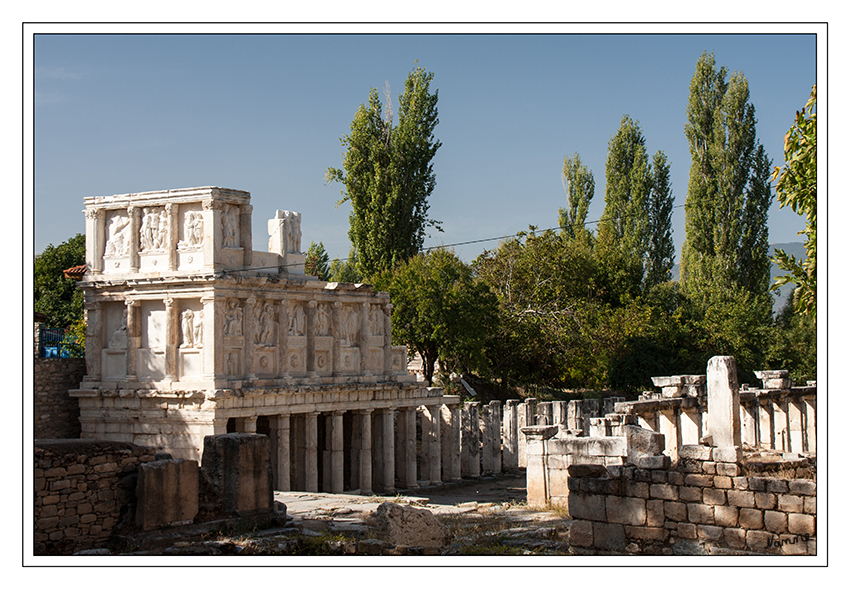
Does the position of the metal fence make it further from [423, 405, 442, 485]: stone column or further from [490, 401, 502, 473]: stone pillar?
[490, 401, 502, 473]: stone pillar

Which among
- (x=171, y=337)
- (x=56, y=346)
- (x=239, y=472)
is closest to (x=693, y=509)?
(x=239, y=472)

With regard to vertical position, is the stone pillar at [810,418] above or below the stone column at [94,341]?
below

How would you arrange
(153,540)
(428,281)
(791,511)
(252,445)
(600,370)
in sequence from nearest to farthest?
(791,511) → (153,540) → (252,445) → (428,281) → (600,370)

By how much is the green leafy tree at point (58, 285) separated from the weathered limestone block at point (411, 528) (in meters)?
31.5

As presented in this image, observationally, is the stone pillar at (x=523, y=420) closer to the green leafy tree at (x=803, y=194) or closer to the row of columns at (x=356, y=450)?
the row of columns at (x=356, y=450)

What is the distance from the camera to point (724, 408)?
13242 millimetres

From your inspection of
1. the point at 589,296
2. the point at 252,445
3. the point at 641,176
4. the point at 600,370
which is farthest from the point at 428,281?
the point at 252,445

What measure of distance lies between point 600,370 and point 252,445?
2920cm

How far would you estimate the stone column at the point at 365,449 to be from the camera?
28.6 metres

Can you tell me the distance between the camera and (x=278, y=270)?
27.4m

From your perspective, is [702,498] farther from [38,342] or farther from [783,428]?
[38,342]

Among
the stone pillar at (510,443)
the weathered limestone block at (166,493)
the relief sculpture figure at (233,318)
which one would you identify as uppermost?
the relief sculpture figure at (233,318)

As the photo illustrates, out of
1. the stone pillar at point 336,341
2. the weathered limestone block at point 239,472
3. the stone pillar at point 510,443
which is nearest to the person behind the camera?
the weathered limestone block at point 239,472

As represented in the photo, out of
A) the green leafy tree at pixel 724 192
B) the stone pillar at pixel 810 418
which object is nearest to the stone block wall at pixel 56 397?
the stone pillar at pixel 810 418
